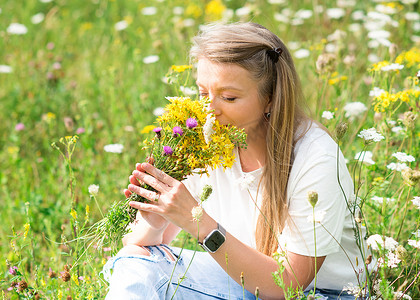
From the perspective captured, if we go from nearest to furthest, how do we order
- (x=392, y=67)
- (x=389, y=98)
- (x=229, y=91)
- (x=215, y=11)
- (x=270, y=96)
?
(x=229, y=91) < (x=270, y=96) < (x=389, y=98) < (x=392, y=67) < (x=215, y=11)

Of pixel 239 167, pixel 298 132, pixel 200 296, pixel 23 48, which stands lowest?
pixel 23 48

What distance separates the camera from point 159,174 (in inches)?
61.7

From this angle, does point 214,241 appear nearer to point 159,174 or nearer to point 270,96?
point 159,174

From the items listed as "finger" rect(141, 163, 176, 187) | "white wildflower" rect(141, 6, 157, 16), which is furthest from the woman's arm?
"white wildflower" rect(141, 6, 157, 16)

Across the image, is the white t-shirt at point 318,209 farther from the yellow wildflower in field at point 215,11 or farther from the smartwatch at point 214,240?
the yellow wildflower in field at point 215,11

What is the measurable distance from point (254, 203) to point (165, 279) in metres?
0.40

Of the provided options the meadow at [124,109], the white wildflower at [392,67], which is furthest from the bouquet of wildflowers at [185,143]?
the white wildflower at [392,67]

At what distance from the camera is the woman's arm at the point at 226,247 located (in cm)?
154

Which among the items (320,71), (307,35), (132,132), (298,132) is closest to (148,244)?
(298,132)

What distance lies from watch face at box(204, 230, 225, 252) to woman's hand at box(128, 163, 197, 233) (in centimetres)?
6

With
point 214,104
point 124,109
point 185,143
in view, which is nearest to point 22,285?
point 185,143

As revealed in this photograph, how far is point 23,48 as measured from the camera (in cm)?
428

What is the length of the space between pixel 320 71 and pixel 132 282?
1343mm

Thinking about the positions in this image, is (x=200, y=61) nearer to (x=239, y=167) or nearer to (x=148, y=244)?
(x=239, y=167)
